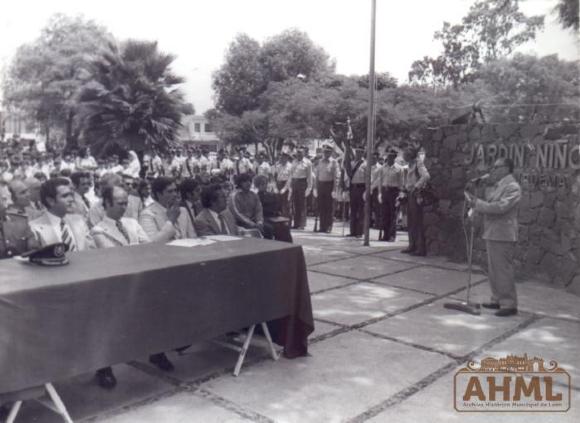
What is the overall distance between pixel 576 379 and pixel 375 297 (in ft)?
8.92

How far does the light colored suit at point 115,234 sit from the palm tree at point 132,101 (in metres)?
16.1

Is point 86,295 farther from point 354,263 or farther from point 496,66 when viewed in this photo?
point 496,66

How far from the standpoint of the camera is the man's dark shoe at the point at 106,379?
161 inches

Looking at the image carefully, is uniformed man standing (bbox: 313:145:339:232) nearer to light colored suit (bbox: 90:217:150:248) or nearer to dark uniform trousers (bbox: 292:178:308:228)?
dark uniform trousers (bbox: 292:178:308:228)

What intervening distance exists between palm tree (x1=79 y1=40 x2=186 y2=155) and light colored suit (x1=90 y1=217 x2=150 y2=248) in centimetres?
1610

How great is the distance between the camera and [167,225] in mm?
5066

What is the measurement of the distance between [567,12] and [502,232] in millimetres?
4281

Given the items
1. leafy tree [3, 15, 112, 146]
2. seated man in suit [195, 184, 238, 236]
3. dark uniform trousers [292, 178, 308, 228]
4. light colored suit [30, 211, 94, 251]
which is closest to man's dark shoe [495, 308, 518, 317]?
seated man in suit [195, 184, 238, 236]

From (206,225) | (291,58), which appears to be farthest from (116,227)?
(291,58)

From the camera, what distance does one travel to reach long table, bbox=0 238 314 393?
3082mm

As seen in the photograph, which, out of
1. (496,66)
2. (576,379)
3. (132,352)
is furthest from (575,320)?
(496,66)

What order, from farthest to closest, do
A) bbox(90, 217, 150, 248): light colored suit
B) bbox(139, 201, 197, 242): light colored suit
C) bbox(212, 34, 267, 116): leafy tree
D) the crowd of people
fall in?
bbox(212, 34, 267, 116): leafy tree, the crowd of people, bbox(139, 201, 197, 242): light colored suit, bbox(90, 217, 150, 248): light colored suit

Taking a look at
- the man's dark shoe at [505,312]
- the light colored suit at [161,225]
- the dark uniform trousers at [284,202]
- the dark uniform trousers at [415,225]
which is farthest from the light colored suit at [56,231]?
the dark uniform trousers at [284,202]

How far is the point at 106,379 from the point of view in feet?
13.5
